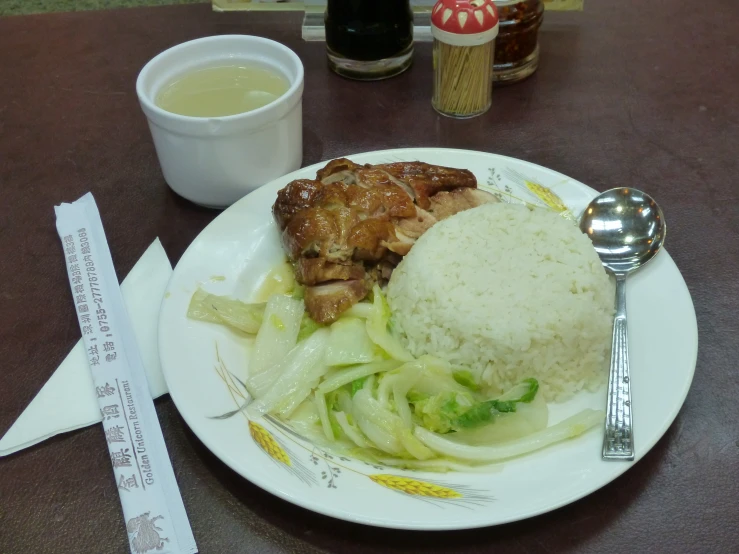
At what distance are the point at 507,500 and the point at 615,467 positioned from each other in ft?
0.70

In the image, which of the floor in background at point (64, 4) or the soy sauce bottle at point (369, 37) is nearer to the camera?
the soy sauce bottle at point (369, 37)

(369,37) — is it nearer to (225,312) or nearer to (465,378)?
(225,312)

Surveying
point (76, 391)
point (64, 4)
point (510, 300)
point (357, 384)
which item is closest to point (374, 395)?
point (357, 384)

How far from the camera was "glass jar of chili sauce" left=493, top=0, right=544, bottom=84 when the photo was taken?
2.35 meters

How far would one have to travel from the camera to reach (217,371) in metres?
1.47

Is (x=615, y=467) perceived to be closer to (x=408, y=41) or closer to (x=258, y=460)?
(x=258, y=460)

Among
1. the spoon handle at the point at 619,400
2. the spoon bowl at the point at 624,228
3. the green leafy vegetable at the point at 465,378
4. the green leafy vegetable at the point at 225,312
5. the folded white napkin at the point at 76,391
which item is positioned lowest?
the folded white napkin at the point at 76,391

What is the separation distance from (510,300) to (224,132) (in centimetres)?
88

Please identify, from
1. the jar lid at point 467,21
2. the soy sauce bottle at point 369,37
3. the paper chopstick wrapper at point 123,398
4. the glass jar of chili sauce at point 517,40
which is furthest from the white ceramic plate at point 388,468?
the glass jar of chili sauce at point 517,40

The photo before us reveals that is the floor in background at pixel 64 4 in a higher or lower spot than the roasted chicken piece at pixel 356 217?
lower

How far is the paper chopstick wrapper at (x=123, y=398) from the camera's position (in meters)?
1.26

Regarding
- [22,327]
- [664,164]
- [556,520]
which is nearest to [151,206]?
[22,327]

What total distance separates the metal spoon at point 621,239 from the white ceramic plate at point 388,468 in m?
0.03

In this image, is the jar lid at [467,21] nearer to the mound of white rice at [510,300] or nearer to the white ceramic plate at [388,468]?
the mound of white rice at [510,300]
